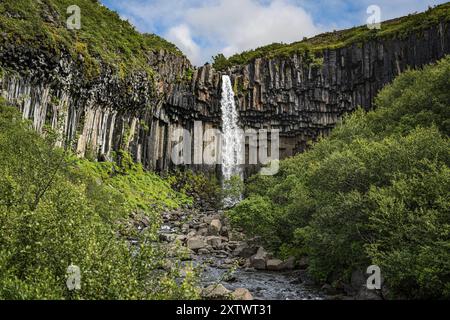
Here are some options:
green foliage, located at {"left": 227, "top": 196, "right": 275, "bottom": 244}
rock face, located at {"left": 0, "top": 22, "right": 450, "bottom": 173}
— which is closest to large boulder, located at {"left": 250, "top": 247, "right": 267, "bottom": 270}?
green foliage, located at {"left": 227, "top": 196, "right": 275, "bottom": 244}

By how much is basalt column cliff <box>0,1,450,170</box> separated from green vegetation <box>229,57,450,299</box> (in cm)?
2817

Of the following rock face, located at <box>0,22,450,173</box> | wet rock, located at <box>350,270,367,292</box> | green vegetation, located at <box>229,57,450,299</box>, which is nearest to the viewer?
green vegetation, located at <box>229,57,450,299</box>

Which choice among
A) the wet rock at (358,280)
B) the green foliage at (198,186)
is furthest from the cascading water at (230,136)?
the wet rock at (358,280)

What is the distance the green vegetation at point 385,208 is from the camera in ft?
59.2

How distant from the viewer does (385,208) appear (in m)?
19.7

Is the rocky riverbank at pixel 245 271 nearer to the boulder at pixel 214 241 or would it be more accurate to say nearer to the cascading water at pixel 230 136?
the boulder at pixel 214 241

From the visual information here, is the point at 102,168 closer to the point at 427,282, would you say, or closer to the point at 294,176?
the point at 294,176

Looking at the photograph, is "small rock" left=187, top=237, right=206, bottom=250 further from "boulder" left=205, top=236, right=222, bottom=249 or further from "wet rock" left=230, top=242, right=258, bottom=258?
"wet rock" left=230, top=242, right=258, bottom=258

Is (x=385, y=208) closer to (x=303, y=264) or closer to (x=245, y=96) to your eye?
(x=303, y=264)

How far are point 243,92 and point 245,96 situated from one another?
83 cm

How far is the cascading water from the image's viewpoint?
2817 inches

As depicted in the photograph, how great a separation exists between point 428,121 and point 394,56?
120ft

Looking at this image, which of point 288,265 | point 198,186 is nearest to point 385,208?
point 288,265
